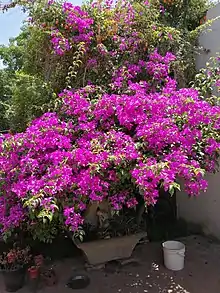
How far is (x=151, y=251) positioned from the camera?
4492 mm

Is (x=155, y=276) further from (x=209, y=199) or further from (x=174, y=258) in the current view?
(x=209, y=199)

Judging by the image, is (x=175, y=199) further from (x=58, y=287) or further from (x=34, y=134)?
(x=34, y=134)

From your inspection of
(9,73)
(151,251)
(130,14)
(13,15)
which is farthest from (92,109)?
(9,73)

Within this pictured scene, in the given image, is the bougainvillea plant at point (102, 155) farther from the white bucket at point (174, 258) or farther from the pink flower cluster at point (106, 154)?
the white bucket at point (174, 258)

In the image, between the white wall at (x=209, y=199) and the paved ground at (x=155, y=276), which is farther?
the white wall at (x=209, y=199)

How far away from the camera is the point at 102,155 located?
2691 millimetres

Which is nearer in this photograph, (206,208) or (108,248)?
(108,248)

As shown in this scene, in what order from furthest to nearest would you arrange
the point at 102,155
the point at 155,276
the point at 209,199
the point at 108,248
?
the point at 209,199 → the point at 108,248 → the point at 155,276 → the point at 102,155

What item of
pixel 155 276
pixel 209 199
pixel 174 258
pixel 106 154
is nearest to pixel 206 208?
pixel 209 199

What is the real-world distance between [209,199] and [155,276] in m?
1.48

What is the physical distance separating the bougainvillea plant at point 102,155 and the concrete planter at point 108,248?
0.86 m

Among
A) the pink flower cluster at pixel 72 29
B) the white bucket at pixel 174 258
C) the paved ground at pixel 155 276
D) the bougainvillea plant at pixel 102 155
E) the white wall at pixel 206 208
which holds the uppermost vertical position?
the pink flower cluster at pixel 72 29

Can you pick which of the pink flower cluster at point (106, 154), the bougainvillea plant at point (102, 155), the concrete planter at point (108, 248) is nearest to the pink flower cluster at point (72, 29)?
the bougainvillea plant at point (102, 155)

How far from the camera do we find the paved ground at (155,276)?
355 centimetres
